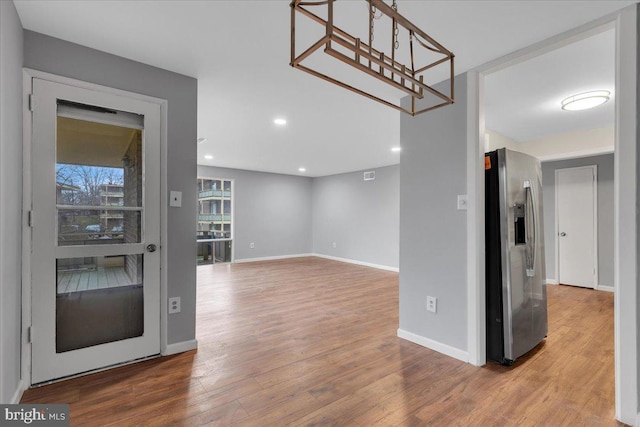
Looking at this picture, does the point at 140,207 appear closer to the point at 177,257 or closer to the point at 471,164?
the point at 177,257

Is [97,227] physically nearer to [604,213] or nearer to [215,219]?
[215,219]

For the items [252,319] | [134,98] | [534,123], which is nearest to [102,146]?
[134,98]

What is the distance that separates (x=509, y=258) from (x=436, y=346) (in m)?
1.00

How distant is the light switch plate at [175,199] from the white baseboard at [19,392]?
59.2 inches

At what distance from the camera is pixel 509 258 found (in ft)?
8.07

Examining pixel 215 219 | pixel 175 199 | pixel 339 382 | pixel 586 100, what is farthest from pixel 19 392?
→ pixel 215 219

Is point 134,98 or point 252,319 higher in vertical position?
point 134,98

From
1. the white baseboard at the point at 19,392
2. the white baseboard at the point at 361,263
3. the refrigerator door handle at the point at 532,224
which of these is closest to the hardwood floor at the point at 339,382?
the white baseboard at the point at 19,392

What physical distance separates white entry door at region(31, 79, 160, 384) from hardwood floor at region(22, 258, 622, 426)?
25cm

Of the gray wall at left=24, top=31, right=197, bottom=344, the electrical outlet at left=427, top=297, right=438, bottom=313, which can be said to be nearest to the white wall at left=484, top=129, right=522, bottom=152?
the electrical outlet at left=427, top=297, right=438, bottom=313

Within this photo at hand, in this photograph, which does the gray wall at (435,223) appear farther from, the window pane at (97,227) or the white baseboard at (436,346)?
the window pane at (97,227)

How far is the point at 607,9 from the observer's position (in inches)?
70.3

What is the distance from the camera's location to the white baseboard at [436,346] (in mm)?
2489

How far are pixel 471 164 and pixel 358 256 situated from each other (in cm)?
554
